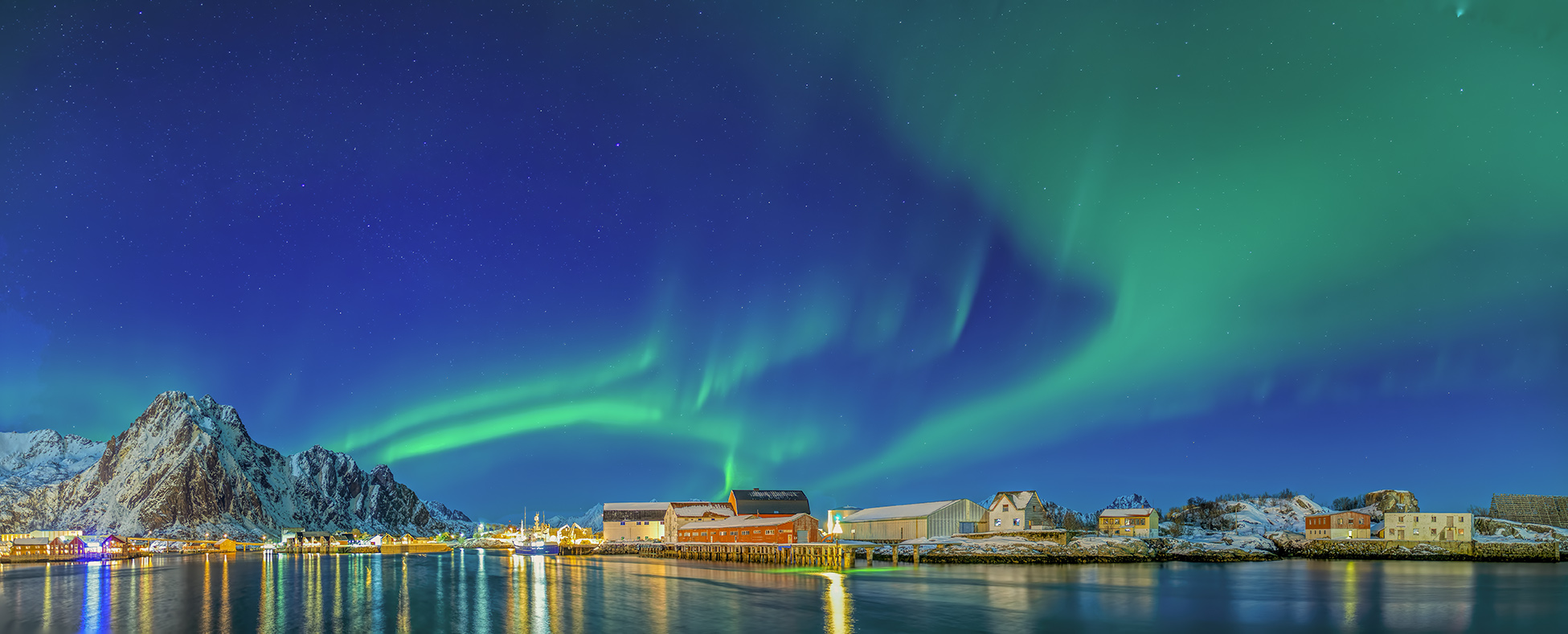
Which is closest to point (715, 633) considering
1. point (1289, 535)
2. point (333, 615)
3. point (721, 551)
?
point (333, 615)

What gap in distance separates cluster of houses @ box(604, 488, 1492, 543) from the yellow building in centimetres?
11

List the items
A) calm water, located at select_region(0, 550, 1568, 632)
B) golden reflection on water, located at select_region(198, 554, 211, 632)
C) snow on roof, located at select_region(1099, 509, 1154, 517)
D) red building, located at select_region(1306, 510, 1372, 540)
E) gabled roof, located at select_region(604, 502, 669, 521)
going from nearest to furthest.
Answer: calm water, located at select_region(0, 550, 1568, 632), golden reflection on water, located at select_region(198, 554, 211, 632), red building, located at select_region(1306, 510, 1372, 540), snow on roof, located at select_region(1099, 509, 1154, 517), gabled roof, located at select_region(604, 502, 669, 521)

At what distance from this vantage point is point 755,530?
111875 millimetres

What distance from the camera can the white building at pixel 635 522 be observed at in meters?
146

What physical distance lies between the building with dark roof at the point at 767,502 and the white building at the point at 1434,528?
251ft

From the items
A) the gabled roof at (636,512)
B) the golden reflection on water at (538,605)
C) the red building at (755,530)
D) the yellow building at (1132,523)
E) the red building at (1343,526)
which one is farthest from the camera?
the gabled roof at (636,512)

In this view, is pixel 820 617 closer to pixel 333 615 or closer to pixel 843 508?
pixel 333 615

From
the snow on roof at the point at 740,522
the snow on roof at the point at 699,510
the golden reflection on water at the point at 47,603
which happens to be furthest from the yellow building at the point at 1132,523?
the golden reflection on water at the point at 47,603

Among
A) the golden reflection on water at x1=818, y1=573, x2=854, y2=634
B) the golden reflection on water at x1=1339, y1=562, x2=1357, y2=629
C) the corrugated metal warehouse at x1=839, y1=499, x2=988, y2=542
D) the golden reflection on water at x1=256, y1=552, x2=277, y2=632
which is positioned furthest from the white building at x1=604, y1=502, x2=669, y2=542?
the golden reflection on water at x1=1339, y1=562, x2=1357, y2=629

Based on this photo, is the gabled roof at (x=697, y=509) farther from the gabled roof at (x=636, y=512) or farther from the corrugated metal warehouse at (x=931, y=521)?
the corrugated metal warehouse at (x=931, y=521)

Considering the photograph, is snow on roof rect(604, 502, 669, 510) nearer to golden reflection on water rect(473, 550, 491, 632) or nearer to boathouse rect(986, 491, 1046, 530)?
boathouse rect(986, 491, 1046, 530)

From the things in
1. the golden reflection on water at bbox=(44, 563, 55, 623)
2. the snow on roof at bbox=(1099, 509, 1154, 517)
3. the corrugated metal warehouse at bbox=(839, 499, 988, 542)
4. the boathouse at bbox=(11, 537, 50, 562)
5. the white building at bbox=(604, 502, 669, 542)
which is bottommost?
the boathouse at bbox=(11, 537, 50, 562)

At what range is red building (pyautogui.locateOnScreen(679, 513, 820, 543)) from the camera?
4171 inches

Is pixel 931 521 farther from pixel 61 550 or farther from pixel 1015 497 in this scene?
pixel 61 550
